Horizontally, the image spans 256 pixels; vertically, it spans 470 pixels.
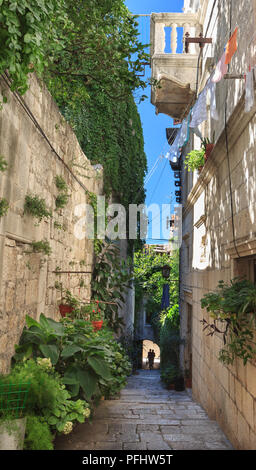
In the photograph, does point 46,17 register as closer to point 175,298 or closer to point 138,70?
point 138,70

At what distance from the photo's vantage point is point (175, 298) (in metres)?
13.1

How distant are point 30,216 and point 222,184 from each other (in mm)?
2850

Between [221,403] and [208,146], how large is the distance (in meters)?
3.96

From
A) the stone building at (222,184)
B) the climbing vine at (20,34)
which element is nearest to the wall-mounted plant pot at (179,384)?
the stone building at (222,184)

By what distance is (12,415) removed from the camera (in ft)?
7.54

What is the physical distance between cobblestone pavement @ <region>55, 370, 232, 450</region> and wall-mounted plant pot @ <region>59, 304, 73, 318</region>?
4.61 ft

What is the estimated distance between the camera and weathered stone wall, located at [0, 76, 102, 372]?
2967 mm

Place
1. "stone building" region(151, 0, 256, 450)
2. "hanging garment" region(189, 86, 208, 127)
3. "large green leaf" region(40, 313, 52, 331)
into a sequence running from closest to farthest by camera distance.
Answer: "large green leaf" region(40, 313, 52, 331)
"stone building" region(151, 0, 256, 450)
"hanging garment" region(189, 86, 208, 127)

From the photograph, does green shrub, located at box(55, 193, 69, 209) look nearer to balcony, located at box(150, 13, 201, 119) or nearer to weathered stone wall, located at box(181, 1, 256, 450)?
weathered stone wall, located at box(181, 1, 256, 450)

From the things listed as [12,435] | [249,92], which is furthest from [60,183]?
[12,435]

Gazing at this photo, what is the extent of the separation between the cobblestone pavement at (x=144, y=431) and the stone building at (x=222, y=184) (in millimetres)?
293

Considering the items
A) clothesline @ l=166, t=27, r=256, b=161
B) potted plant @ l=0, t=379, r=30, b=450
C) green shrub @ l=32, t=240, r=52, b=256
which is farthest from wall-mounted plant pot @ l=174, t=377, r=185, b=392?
potted plant @ l=0, t=379, r=30, b=450

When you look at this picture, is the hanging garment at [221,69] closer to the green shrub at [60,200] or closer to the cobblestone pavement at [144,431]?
the green shrub at [60,200]
